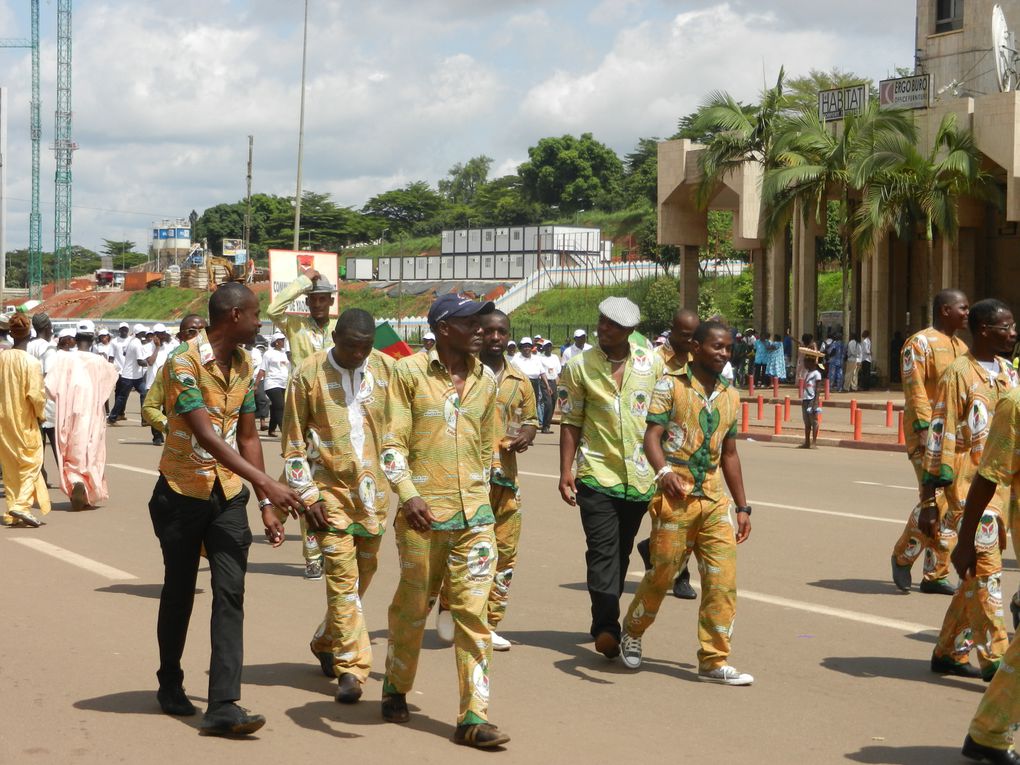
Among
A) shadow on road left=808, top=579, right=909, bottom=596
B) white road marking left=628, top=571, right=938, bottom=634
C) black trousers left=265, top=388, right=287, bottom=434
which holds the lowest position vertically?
white road marking left=628, top=571, right=938, bottom=634

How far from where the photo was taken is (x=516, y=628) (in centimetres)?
757

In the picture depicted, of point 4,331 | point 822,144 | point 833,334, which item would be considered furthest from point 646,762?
point 833,334

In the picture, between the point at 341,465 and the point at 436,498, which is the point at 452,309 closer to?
the point at 436,498

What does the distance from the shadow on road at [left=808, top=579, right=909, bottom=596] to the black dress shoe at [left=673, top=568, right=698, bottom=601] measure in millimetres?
871

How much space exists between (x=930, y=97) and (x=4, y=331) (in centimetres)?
2732

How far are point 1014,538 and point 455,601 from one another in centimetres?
212

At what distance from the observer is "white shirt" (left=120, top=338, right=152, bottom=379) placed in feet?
77.8

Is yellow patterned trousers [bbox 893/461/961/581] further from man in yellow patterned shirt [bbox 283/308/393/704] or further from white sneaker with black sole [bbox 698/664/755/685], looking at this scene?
man in yellow patterned shirt [bbox 283/308/393/704]

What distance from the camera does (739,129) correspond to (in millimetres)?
35688

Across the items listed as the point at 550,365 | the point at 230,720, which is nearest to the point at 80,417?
the point at 230,720

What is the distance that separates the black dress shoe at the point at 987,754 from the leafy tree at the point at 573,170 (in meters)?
109

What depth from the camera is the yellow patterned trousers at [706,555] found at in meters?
6.19

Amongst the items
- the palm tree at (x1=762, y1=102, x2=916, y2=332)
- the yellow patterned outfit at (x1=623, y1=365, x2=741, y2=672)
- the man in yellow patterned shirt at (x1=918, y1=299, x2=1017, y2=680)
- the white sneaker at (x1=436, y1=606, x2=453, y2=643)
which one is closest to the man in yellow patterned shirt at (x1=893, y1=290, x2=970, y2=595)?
the man in yellow patterned shirt at (x1=918, y1=299, x2=1017, y2=680)

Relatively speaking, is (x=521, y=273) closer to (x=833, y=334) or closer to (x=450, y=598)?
(x=833, y=334)
